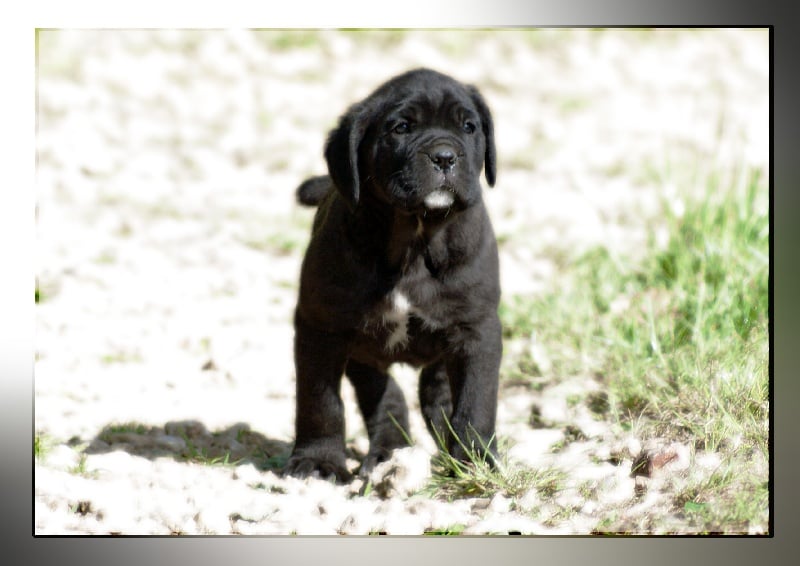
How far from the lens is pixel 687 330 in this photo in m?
6.07

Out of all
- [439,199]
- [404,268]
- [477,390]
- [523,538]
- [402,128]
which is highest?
[402,128]

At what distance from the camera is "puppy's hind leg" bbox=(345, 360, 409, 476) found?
202 inches

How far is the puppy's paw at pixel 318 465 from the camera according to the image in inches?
186

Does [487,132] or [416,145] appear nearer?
[416,145]

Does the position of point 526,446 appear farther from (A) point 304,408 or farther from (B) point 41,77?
(B) point 41,77

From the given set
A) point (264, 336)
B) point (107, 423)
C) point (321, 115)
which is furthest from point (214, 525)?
point (321, 115)

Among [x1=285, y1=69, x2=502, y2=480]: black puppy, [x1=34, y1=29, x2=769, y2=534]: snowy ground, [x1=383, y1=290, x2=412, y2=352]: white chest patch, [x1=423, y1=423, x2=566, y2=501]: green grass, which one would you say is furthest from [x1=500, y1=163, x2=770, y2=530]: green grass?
[x1=383, y1=290, x2=412, y2=352]: white chest patch

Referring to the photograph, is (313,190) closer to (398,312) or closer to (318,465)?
(398,312)

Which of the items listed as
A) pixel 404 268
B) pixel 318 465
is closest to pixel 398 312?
pixel 404 268

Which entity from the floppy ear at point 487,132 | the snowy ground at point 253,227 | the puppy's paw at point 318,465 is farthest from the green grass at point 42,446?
the floppy ear at point 487,132

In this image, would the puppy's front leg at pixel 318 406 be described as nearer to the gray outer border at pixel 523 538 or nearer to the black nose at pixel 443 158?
the black nose at pixel 443 158

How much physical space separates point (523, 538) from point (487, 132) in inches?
74.1

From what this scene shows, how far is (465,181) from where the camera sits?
4.31 metres

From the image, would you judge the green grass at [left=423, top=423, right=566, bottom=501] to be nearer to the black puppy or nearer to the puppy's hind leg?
the black puppy
